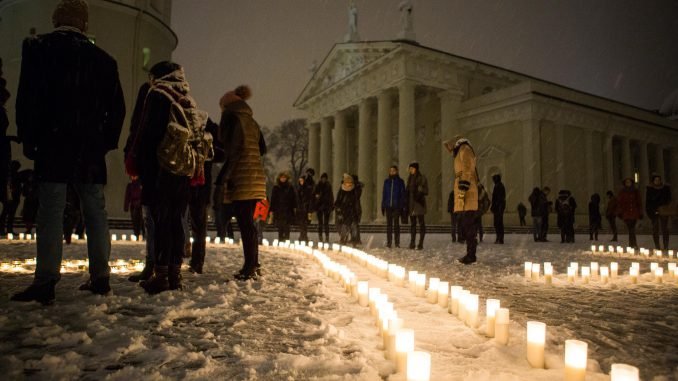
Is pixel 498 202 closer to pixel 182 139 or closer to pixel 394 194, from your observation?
pixel 394 194

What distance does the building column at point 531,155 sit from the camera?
28.8 meters

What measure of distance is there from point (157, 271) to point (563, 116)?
32.1 meters

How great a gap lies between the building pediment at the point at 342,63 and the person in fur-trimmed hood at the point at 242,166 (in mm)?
27743

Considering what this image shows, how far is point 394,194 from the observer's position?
11.7 m

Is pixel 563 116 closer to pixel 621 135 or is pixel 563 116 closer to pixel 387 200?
pixel 621 135

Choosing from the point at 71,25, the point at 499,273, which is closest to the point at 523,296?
the point at 499,273

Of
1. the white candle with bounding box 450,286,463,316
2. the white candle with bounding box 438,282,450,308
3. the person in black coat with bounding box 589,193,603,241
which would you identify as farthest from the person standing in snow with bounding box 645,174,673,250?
the white candle with bounding box 450,286,463,316

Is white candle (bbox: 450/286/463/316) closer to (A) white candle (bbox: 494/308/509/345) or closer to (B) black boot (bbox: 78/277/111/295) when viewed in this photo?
(A) white candle (bbox: 494/308/509/345)

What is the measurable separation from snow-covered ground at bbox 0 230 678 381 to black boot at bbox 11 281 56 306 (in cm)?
7

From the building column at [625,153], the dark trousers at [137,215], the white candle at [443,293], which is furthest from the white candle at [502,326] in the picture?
the building column at [625,153]

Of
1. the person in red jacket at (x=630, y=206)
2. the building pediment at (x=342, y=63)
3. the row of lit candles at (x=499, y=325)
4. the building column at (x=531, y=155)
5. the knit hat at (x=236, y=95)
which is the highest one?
the building pediment at (x=342, y=63)

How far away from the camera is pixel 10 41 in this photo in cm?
2606

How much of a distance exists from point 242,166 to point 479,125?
29.6 m

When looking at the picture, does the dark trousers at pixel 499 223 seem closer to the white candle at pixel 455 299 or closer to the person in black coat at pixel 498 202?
the person in black coat at pixel 498 202
